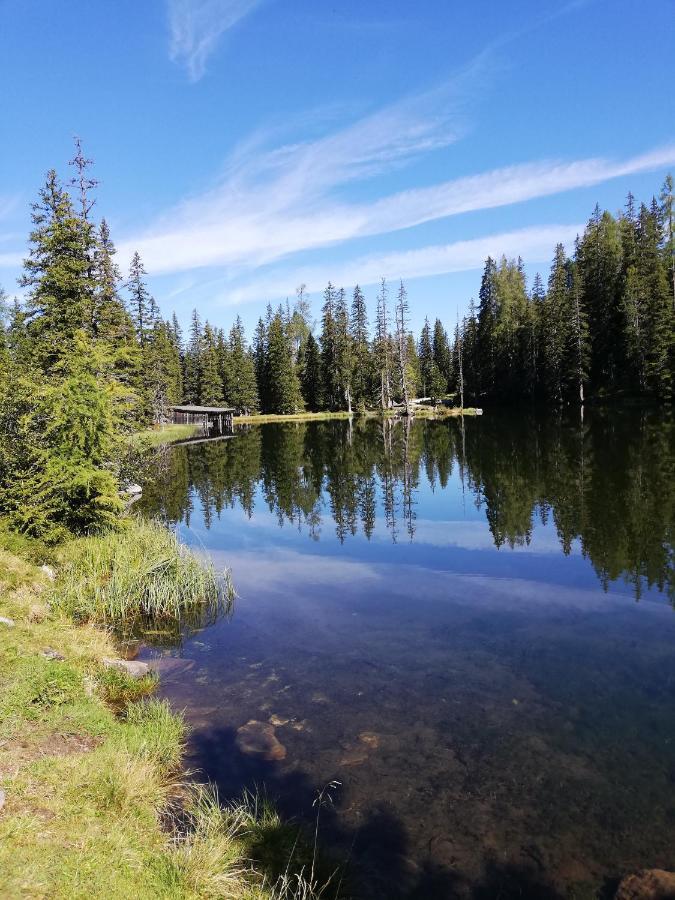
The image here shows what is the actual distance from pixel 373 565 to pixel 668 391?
184 feet

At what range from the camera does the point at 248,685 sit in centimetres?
1023

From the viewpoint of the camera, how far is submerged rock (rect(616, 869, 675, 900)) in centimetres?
550

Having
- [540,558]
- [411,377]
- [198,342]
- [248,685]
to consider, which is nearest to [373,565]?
[540,558]

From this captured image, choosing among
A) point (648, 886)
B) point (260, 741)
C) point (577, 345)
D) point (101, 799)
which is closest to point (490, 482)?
point (260, 741)

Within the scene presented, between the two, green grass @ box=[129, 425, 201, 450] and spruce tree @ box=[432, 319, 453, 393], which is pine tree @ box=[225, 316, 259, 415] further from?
spruce tree @ box=[432, 319, 453, 393]

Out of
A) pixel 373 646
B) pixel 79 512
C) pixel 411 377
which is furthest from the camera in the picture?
pixel 411 377

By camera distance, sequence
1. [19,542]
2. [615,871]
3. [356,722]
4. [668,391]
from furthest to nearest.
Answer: [668,391], [19,542], [356,722], [615,871]

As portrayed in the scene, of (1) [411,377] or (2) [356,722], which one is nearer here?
(2) [356,722]

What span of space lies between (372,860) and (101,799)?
2871mm

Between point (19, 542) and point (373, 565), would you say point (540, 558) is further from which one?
point (19, 542)

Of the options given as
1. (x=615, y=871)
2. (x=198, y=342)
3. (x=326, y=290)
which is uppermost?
(x=326, y=290)

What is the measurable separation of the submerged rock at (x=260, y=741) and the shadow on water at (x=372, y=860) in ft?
1.10

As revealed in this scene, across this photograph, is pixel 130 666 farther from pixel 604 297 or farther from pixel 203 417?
pixel 604 297

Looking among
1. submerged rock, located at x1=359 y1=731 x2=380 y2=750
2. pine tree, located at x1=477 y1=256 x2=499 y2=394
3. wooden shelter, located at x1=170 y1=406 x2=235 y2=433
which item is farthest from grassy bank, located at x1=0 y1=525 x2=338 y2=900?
pine tree, located at x1=477 y1=256 x2=499 y2=394
